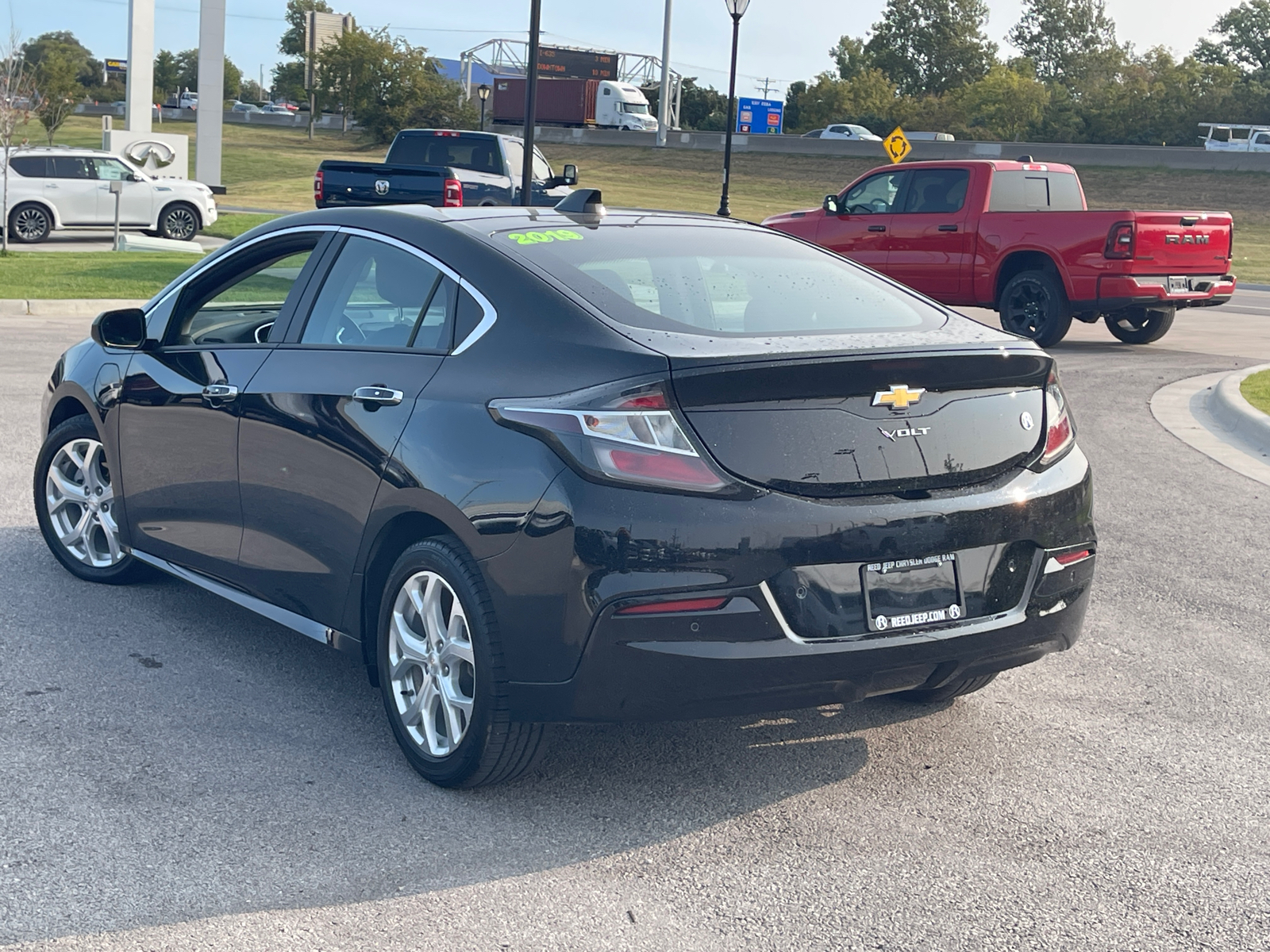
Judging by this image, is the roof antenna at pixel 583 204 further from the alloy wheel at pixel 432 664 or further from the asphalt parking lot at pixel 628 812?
the asphalt parking lot at pixel 628 812

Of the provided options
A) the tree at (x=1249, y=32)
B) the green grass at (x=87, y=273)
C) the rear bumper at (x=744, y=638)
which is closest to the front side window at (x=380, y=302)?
the rear bumper at (x=744, y=638)

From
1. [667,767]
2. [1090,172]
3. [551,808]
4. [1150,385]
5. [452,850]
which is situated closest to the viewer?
[452,850]

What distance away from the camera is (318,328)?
4.80 m

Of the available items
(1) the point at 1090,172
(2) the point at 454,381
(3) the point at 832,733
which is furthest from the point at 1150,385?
(1) the point at 1090,172

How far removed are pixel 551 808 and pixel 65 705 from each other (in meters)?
1.73

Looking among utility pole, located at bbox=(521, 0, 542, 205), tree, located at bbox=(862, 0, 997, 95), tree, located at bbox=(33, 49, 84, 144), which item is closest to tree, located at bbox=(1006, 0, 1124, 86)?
tree, located at bbox=(862, 0, 997, 95)

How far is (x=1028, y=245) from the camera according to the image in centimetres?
1638

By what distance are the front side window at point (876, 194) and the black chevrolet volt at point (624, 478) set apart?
13.3 meters

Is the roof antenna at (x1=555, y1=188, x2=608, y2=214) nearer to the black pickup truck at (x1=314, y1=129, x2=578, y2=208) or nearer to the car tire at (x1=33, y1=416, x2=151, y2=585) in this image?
the car tire at (x1=33, y1=416, x2=151, y2=585)

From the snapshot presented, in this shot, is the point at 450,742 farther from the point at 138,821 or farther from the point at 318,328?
the point at 318,328

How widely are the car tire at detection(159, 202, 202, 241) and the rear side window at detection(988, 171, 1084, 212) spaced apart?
15820mm

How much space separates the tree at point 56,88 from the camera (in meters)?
59.2

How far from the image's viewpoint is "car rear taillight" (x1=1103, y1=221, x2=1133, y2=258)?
1557cm

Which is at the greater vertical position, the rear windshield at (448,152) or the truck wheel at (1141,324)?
the rear windshield at (448,152)
